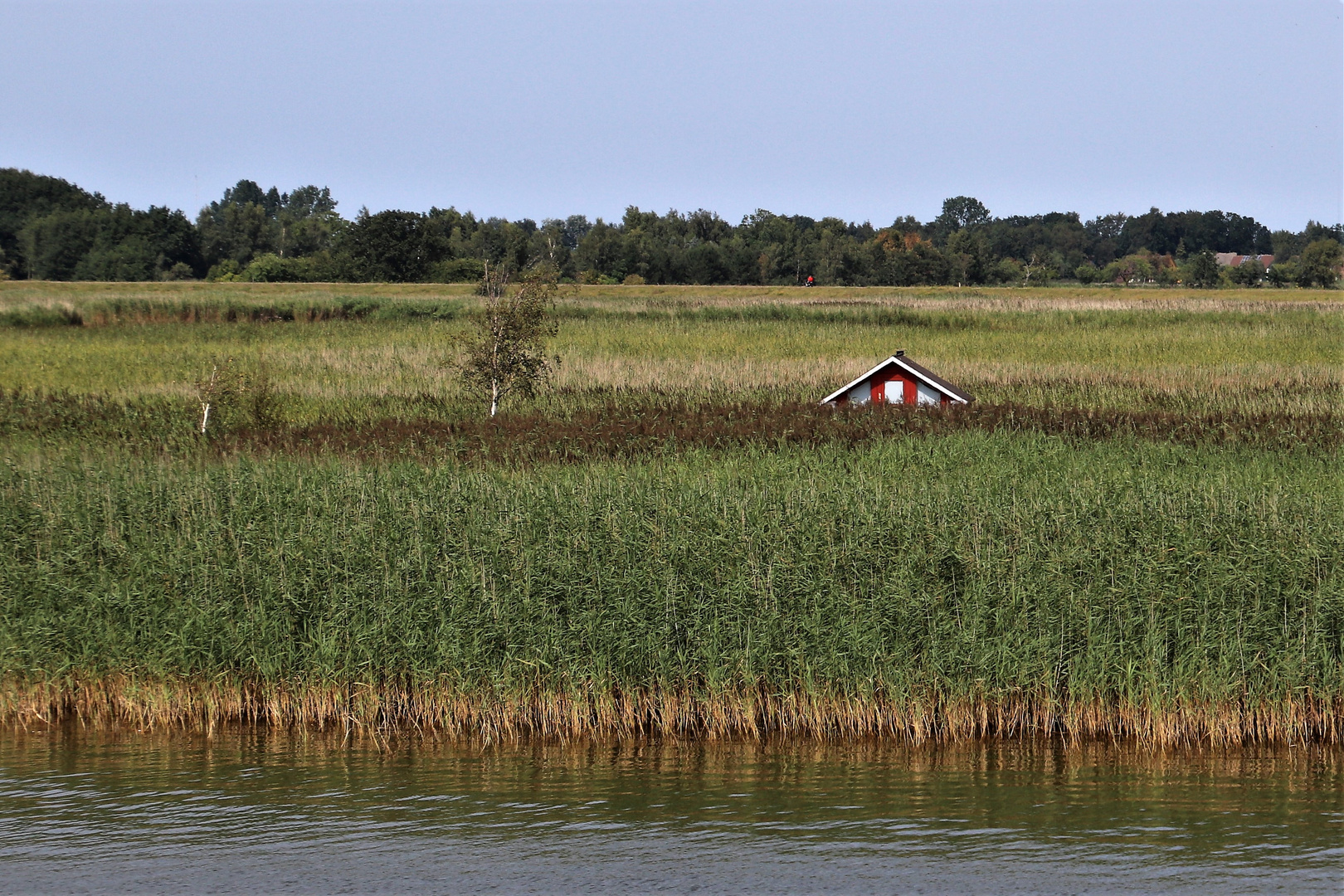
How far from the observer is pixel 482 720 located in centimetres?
1048

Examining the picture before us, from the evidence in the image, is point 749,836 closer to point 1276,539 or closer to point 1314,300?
point 1276,539

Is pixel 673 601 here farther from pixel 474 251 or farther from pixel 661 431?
pixel 474 251

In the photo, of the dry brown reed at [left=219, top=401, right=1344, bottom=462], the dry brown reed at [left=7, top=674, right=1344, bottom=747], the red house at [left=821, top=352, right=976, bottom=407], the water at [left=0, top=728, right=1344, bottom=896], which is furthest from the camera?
the red house at [left=821, top=352, right=976, bottom=407]

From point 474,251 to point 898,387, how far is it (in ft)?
275

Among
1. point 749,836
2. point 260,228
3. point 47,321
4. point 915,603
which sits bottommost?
point 749,836

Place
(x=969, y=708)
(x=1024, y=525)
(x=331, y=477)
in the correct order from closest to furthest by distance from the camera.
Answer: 1. (x=969, y=708)
2. (x=1024, y=525)
3. (x=331, y=477)

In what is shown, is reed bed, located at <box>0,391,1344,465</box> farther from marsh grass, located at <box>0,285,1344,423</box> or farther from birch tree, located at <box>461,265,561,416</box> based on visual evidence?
marsh grass, located at <box>0,285,1344,423</box>

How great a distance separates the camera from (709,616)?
10.6 meters

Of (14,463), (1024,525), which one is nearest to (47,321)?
(14,463)

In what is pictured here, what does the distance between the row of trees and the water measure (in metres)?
64.2

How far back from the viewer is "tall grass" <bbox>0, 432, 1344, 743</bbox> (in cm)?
1011

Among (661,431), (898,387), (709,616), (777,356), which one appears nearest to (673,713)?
(709,616)

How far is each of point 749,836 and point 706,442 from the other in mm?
12263

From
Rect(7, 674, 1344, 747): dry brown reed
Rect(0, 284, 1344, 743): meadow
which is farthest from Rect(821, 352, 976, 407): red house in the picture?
Rect(7, 674, 1344, 747): dry brown reed
